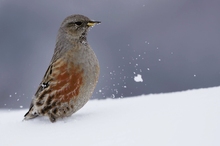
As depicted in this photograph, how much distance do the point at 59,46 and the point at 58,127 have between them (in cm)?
117

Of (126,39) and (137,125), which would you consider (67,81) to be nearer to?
(137,125)

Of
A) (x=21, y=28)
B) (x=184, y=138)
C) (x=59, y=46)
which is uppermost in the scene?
(x=59, y=46)

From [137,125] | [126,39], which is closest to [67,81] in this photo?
[137,125]

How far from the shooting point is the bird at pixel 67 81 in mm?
5566

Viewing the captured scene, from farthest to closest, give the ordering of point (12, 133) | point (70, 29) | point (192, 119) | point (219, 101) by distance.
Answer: point (70, 29) → point (12, 133) → point (219, 101) → point (192, 119)

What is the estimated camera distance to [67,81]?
556 cm

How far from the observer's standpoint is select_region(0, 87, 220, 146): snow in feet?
13.5

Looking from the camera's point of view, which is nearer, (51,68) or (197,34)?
(51,68)

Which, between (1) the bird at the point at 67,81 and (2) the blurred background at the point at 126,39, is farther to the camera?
(2) the blurred background at the point at 126,39

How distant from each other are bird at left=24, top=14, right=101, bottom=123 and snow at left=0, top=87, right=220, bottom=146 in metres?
0.15

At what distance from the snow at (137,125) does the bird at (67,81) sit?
6.0 inches

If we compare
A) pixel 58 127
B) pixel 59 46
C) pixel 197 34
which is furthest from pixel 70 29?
pixel 197 34

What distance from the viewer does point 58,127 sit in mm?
5227

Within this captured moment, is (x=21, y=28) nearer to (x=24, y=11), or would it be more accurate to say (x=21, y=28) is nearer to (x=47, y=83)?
(x=24, y=11)
